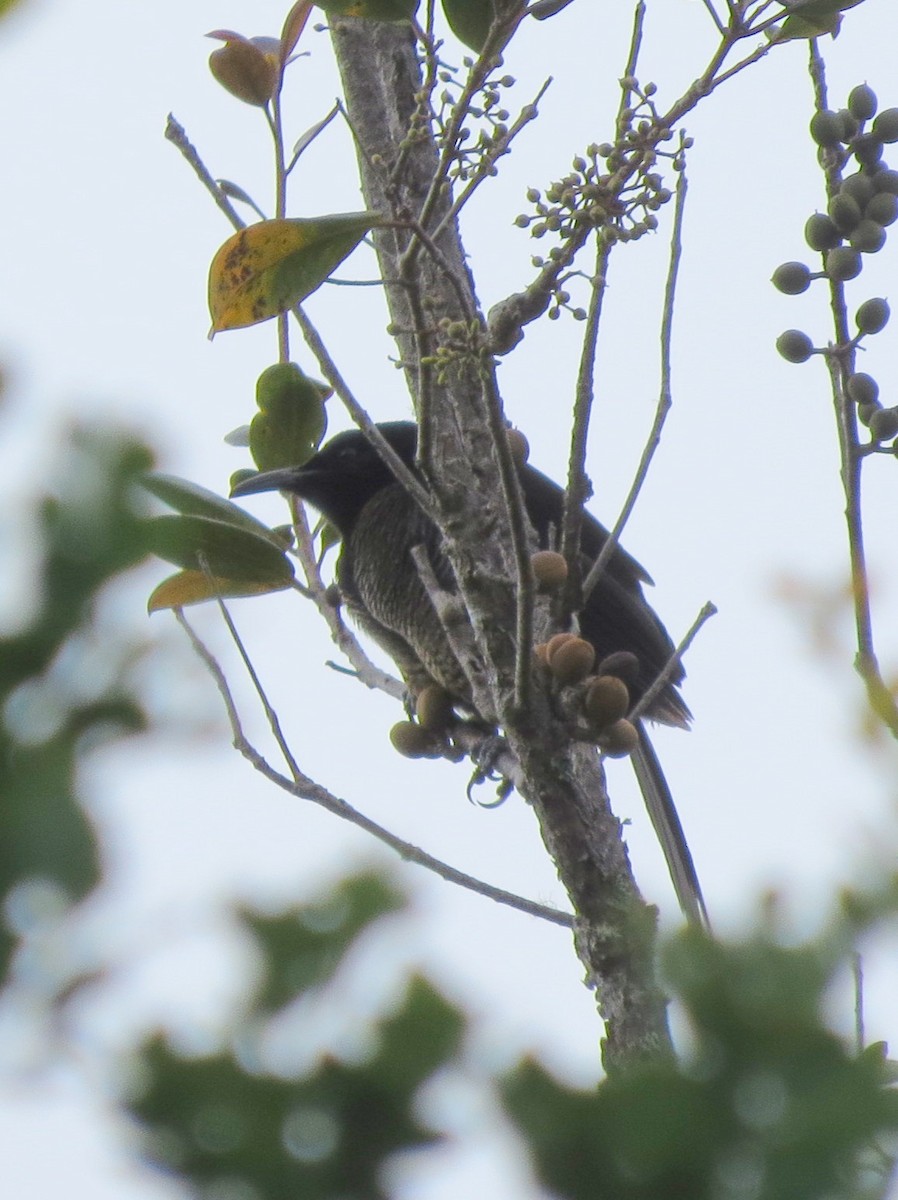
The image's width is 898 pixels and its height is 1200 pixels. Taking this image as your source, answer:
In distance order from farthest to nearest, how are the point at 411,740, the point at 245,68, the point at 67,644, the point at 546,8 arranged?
the point at 411,740 → the point at 245,68 → the point at 546,8 → the point at 67,644

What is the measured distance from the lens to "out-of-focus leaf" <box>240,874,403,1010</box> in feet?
3.16

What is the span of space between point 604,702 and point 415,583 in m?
1.84

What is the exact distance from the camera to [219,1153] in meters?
0.92

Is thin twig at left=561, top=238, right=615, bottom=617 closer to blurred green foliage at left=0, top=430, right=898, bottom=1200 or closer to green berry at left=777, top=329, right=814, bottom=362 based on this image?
green berry at left=777, top=329, right=814, bottom=362

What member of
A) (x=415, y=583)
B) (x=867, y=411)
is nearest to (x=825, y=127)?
(x=867, y=411)

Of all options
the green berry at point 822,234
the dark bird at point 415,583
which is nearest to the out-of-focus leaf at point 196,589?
the dark bird at point 415,583

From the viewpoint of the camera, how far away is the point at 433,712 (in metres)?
3.63

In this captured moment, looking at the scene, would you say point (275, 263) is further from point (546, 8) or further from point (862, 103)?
point (862, 103)

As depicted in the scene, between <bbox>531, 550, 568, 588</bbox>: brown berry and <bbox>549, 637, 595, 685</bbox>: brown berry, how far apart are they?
0.17 m

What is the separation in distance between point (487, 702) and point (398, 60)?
56.1 inches

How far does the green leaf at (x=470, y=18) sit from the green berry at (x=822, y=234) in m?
0.67

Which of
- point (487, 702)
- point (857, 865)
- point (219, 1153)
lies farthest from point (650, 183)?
point (219, 1153)

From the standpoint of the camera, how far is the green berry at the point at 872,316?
7.22 feet

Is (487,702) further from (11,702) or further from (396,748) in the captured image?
(11,702)
